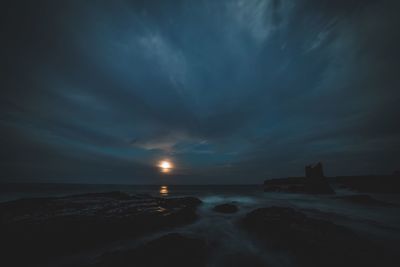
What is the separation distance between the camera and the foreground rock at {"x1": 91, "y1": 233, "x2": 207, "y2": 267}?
6.66 meters

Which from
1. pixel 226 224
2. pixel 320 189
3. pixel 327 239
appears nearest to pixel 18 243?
pixel 226 224

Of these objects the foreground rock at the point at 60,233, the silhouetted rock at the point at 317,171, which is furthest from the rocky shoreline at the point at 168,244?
the silhouetted rock at the point at 317,171

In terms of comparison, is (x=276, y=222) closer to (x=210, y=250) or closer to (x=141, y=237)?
(x=210, y=250)

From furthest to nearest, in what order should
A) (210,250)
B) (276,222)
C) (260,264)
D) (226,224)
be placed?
(226,224)
(276,222)
(210,250)
(260,264)

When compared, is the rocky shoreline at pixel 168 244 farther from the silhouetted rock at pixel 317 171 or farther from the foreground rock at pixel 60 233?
the silhouetted rock at pixel 317 171

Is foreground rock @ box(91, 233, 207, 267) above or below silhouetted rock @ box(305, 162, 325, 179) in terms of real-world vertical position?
below

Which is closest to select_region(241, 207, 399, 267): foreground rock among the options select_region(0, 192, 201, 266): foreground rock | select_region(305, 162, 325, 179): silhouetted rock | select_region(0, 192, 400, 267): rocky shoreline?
select_region(0, 192, 400, 267): rocky shoreline

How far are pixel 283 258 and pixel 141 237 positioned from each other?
9403mm

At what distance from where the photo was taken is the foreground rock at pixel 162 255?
6661 millimetres

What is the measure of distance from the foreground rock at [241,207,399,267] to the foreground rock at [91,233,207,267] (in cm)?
499

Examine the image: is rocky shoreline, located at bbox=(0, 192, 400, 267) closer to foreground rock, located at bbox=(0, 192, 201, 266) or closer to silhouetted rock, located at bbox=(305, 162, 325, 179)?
foreground rock, located at bbox=(0, 192, 201, 266)

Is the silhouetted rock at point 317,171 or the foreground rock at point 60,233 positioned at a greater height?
the silhouetted rock at point 317,171

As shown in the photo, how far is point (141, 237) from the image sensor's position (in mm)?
10789

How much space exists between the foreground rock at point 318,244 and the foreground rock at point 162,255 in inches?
196
